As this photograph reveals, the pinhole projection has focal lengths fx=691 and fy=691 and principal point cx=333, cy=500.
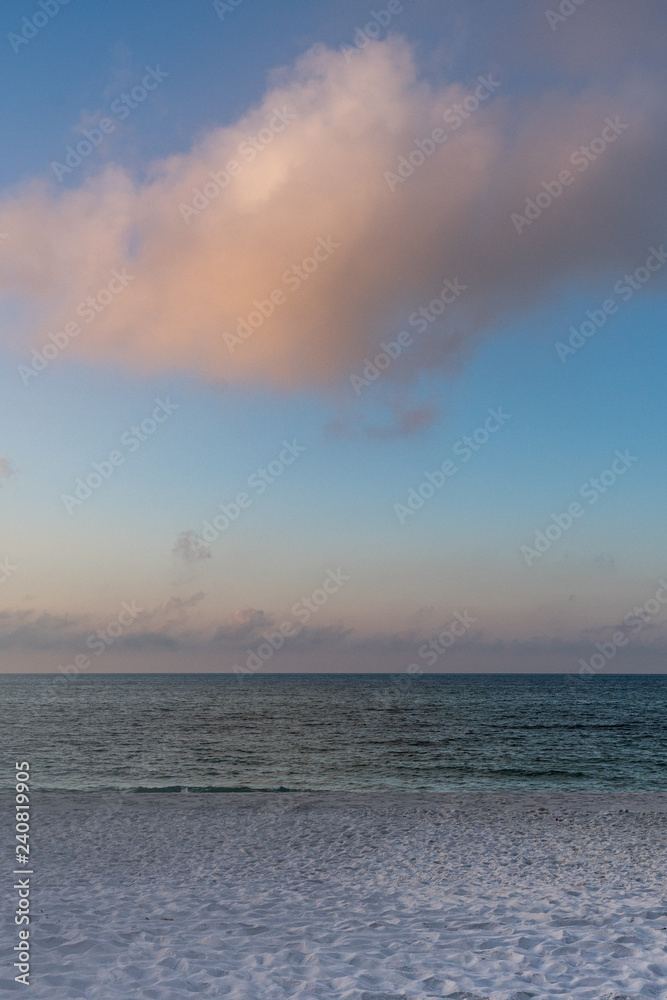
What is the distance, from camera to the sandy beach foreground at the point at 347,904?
7262 millimetres

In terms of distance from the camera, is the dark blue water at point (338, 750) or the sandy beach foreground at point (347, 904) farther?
the dark blue water at point (338, 750)

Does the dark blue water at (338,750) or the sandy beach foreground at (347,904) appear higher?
the sandy beach foreground at (347,904)

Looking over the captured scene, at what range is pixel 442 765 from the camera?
3516 centimetres

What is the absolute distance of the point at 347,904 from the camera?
10.5 meters

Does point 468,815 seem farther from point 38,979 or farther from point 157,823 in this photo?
point 38,979

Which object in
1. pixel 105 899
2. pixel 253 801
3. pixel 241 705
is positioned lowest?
pixel 241 705

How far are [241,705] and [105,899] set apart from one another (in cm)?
8374

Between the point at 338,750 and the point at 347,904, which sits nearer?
the point at 347,904

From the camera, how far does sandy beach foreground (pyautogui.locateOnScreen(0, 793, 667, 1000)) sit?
726 cm

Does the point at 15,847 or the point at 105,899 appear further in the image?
the point at 15,847

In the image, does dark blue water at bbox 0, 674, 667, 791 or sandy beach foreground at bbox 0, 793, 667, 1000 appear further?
dark blue water at bbox 0, 674, 667, 791

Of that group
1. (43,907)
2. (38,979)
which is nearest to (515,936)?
(38,979)

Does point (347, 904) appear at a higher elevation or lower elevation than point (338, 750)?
higher

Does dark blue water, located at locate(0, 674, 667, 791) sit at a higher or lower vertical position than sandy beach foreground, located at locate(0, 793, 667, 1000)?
lower
